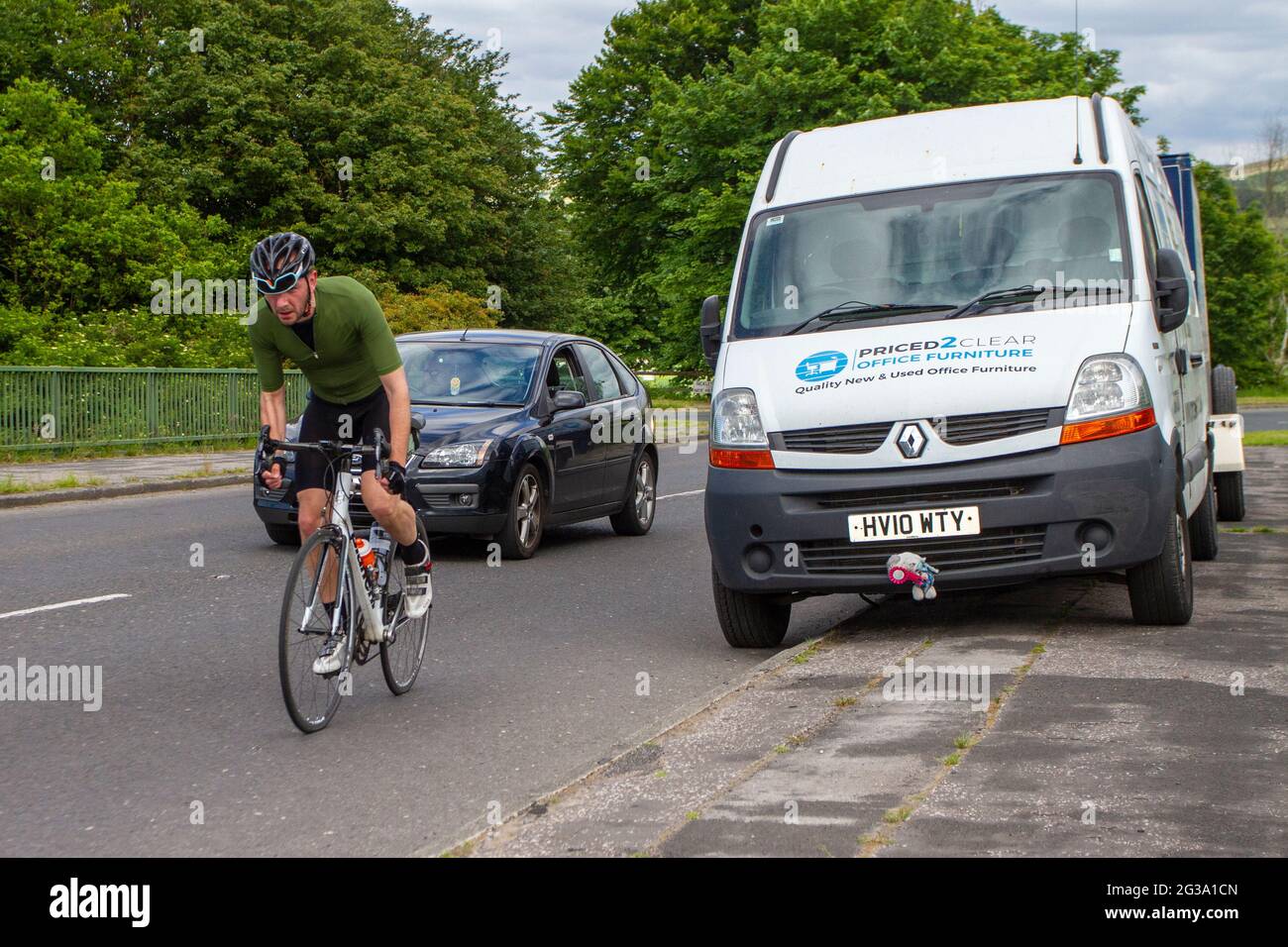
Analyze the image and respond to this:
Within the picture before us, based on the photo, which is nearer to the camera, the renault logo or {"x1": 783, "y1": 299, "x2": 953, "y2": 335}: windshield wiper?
the renault logo

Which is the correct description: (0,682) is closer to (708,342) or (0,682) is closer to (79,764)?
(79,764)

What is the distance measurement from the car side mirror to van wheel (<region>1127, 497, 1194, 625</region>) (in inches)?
223

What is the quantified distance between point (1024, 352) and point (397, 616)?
3132 millimetres

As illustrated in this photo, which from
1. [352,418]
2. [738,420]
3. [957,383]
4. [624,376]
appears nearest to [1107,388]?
[957,383]

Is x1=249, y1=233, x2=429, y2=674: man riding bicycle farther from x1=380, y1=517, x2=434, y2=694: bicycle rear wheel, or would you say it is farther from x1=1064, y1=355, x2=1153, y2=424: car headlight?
x1=1064, y1=355, x2=1153, y2=424: car headlight

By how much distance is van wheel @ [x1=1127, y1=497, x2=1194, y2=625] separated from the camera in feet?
24.7

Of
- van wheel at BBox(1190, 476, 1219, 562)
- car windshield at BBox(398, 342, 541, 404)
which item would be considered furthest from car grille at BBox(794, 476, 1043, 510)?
car windshield at BBox(398, 342, 541, 404)

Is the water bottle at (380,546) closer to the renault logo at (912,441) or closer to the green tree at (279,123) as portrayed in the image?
the renault logo at (912,441)

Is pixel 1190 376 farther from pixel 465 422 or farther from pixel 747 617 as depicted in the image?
pixel 465 422

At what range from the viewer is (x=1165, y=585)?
24.8ft

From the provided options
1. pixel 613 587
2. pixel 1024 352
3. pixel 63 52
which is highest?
pixel 63 52

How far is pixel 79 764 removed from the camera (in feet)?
18.9

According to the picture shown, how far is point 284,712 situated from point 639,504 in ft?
25.5
